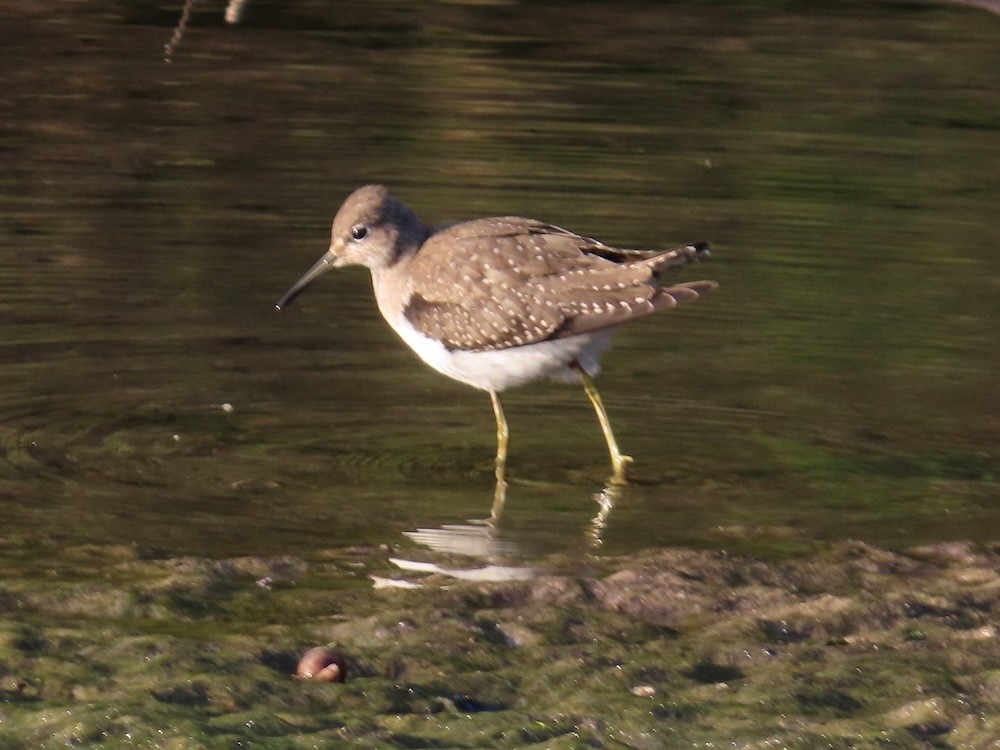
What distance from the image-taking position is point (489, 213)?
11.6 meters

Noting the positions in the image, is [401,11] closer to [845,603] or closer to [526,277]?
[526,277]

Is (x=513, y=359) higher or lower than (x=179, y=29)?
lower

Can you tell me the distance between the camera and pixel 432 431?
8.11 meters

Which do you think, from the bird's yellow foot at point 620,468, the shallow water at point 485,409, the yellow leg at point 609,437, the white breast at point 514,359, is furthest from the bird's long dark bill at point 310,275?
the bird's yellow foot at point 620,468

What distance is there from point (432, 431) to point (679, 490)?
120cm

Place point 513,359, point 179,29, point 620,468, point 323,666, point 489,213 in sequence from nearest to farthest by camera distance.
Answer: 1. point 323,666
2. point 620,468
3. point 513,359
4. point 179,29
5. point 489,213

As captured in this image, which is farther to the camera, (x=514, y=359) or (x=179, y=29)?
(x=179, y=29)

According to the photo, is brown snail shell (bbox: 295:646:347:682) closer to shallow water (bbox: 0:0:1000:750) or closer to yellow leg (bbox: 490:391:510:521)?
shallow water (bbox: 0:0:1000:750)

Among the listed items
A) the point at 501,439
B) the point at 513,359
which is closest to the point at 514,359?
the point at 513,359

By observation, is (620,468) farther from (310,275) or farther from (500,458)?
(310,275)

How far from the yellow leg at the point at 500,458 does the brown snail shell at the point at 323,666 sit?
199cm

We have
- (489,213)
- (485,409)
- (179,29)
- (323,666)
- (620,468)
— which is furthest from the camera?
(489,213)

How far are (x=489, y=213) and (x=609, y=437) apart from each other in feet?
13.6

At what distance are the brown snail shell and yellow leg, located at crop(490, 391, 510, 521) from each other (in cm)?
Answer: 199
